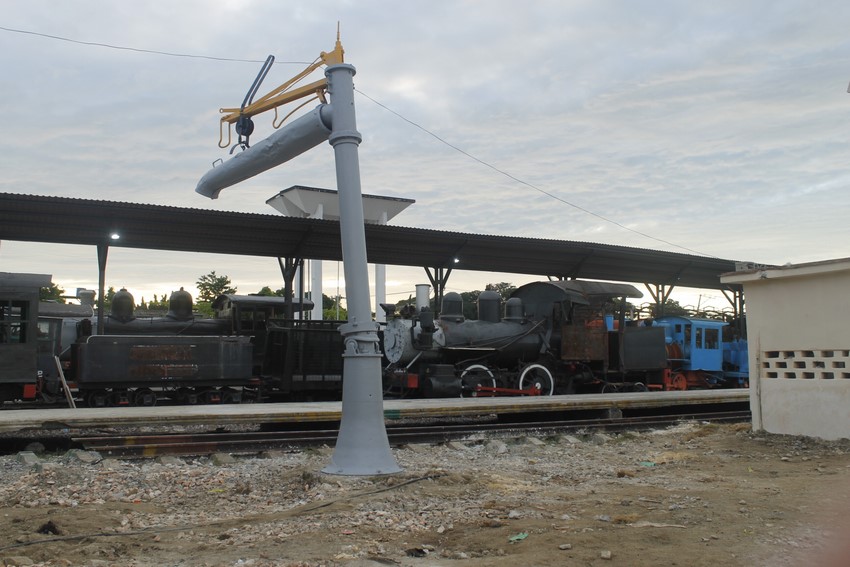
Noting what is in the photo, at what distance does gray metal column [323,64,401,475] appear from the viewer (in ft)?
23.2

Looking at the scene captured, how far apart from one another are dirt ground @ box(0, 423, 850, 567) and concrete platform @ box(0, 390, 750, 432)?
1064mm

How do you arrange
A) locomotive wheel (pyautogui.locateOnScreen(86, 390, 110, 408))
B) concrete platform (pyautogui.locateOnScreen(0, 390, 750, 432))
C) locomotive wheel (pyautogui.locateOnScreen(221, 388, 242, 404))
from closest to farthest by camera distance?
concrete platform (pyautogui.locateOnScreen(0, 390, 750, 432)) → locomotive wheel (pyautogui.locateOnScreen(86, 390, 110, 408)) → locomotive wheel (pyautogui.locateOnScreen(221, 388, 242, 404))

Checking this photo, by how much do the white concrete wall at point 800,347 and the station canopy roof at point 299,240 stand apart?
977cm

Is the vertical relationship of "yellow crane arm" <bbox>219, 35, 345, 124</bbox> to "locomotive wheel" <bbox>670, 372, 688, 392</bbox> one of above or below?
above

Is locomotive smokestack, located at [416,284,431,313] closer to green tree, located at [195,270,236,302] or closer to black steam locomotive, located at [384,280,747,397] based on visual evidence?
black steam locomotive, located at [384,280,747,397]

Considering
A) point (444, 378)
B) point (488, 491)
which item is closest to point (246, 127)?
point (488, 491)

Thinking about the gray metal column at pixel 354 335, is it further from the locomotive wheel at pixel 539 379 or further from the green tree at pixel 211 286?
the green tree at pixel 211 286

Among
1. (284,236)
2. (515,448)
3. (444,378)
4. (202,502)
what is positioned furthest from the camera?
(284,236)

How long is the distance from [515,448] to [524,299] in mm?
9356

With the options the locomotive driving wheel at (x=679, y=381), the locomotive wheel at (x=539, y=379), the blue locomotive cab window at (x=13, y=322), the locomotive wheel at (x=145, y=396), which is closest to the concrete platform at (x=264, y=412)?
the blue locomotive cab window at (x=13, y=322)

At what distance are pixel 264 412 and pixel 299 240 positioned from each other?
27.4ft

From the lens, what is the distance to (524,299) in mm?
19266

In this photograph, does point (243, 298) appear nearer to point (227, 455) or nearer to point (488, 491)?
point (227, 455)

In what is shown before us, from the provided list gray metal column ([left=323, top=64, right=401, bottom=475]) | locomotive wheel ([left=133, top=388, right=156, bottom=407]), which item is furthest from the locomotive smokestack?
gray metal column ([left=323, top=64, right=401, bottom=475])
